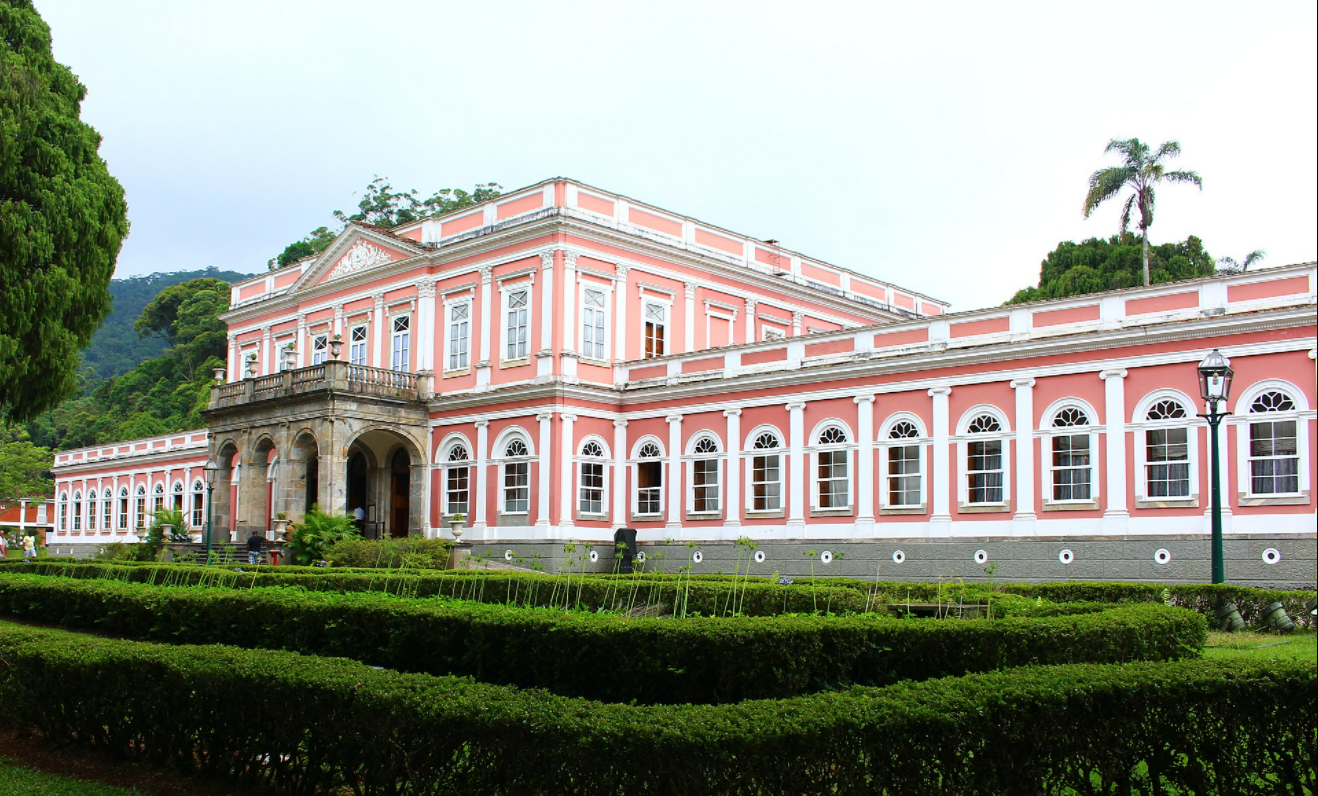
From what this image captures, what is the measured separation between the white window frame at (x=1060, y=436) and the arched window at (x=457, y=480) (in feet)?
49.1

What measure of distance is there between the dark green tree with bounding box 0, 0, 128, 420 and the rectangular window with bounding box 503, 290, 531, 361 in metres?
11.7

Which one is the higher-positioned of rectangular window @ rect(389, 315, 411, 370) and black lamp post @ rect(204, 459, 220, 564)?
rectangular window @ rect(389, 315, 411, 370)

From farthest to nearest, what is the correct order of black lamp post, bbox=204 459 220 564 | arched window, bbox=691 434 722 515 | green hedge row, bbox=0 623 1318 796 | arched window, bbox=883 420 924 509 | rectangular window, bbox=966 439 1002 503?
1. black lamp post, bbox=204 459 220 564
2. arched window, bbox=691 434 722 515
3. arched window, bbox=883 420 924 509
4. rectangular window, bbox=966 439 1002 503
5. green hedge row, bbox=0 623 1318 796

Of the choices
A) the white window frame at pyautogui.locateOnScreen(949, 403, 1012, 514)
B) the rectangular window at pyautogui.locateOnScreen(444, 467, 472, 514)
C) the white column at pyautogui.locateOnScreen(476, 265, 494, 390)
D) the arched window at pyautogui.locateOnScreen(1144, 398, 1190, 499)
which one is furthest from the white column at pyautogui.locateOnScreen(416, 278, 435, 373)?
the arched window at pyautogui.locateOnScreen(1144, 398, 1190, 499)

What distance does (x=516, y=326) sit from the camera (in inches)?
1176

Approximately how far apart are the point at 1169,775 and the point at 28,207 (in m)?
18.1

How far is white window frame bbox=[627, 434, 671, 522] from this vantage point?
94.3 ft

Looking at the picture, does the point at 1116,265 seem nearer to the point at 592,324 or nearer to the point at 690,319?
the point at 690,319

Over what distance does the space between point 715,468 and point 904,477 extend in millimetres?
5231

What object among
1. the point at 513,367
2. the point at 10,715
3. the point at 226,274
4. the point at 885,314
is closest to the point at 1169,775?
the point at 10,715

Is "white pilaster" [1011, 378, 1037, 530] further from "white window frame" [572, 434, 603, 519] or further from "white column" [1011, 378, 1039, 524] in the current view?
"white window frame" [572, 434, 603, 519]

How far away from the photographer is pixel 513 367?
2967 centimetres

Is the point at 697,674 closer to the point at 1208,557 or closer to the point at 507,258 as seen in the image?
the point at 1208,557

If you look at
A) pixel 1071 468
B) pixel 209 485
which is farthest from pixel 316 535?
pixel 1071 468
